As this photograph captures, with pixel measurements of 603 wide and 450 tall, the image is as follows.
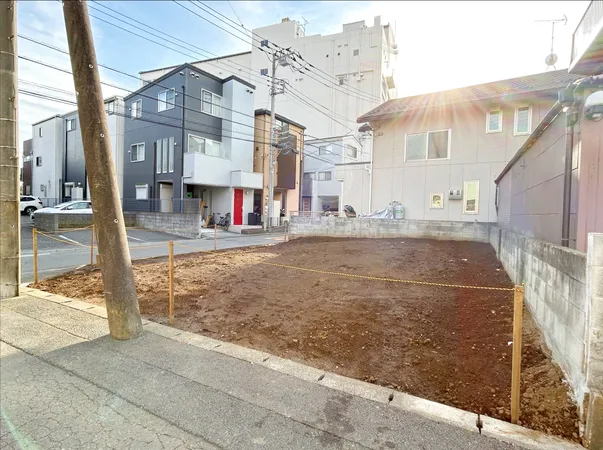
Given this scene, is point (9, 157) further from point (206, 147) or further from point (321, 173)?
point (321, 173)

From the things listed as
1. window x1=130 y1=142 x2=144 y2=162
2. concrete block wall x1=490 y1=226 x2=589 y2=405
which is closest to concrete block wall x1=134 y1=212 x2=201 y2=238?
window x1=130 y1=142 x2=144 y2=162

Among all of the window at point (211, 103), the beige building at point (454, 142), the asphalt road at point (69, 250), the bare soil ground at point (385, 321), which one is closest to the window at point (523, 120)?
the beige building at point (454, 142)

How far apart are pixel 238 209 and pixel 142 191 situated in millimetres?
6241

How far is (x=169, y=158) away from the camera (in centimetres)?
1945

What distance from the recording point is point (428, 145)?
12539mm

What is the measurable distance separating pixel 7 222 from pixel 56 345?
9.91 ft

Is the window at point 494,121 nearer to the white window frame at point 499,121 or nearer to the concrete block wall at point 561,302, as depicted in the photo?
the white window frame at point 499,121

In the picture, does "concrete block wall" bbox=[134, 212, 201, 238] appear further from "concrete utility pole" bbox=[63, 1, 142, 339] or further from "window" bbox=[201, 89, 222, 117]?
"concrete utility pole" bbox=[63, 1, 142, 339]

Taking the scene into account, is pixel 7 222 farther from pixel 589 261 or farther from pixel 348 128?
pixel 348 128

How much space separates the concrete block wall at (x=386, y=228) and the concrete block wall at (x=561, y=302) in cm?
702

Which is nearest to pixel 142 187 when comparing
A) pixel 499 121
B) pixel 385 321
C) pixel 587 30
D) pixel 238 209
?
pixel 238 209

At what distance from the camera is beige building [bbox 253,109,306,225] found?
2291 centimetres

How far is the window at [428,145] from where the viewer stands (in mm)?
12211

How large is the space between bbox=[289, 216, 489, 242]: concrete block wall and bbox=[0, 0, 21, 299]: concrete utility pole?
967 cm
